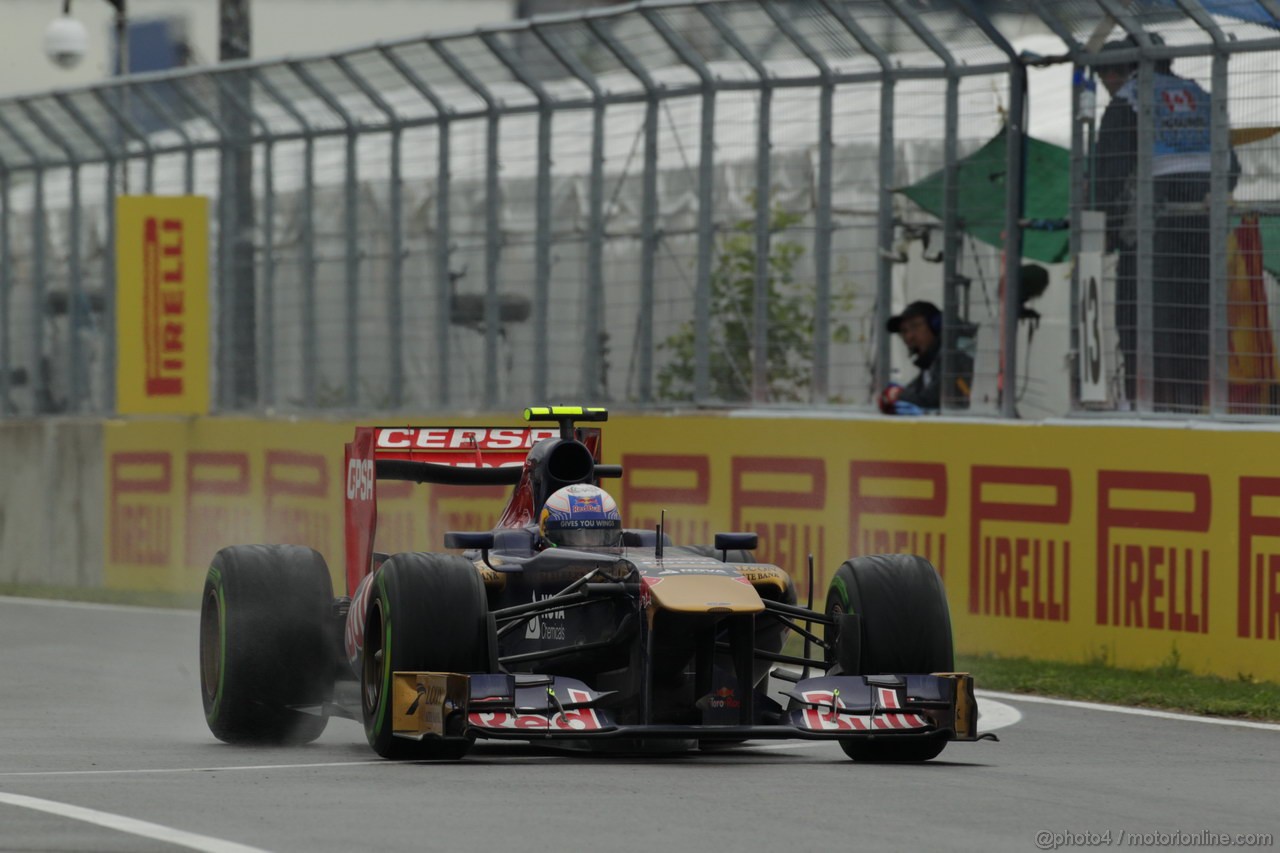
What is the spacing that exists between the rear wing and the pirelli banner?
344 cm

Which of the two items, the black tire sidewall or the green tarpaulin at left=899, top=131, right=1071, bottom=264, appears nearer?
the black tire sidewall

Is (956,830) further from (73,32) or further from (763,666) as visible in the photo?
(73,32)

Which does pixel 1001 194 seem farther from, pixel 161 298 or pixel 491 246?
pixel 161 298

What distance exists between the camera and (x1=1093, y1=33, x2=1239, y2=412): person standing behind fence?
579 inches

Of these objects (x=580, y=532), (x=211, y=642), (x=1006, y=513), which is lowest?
(x=211, y=642)

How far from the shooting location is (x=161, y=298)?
23.2 meters

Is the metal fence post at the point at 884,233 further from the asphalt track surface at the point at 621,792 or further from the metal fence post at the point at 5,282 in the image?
the metal fence post at the point at 5,282

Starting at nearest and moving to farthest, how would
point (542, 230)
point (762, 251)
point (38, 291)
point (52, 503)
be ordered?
point (762, 251) → point (542, 230) → point (52, 503) → point (38, 291)

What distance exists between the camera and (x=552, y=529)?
35.5ft

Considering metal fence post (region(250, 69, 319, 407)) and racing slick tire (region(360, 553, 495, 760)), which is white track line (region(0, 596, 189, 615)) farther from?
racing slick tire (region(360, 553, 495, 760))

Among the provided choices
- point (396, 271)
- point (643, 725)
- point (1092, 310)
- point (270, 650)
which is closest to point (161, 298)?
point (396, 271)

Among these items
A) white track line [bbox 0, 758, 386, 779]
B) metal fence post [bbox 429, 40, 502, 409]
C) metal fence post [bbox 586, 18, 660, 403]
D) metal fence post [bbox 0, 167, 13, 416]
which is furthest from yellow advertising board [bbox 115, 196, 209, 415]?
white track line [bbox 0, 758, 386, 779]

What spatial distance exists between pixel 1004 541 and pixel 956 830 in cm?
715

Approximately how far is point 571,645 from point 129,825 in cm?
281
